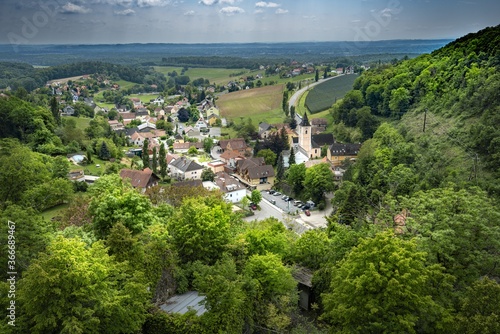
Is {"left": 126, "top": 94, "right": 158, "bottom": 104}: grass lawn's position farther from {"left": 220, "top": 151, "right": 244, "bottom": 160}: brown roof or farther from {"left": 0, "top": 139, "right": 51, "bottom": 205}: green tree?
{"left": 0, "top": 139, "right": 51, "bottom": 205}: green tree

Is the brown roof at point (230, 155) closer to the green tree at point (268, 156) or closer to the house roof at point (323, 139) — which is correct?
the green tree at point (268, 156)

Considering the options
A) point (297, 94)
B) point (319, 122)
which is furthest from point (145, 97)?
point (319, 122)

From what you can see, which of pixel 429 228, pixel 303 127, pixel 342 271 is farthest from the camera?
pixel 303 127

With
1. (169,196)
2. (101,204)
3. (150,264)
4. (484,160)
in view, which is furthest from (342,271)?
(484,160)

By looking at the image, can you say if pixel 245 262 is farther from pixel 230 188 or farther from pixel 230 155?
pixel 230 155

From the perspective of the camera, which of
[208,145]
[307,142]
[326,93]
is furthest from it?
[326,93]

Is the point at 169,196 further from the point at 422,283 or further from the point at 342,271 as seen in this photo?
the point at 422,283

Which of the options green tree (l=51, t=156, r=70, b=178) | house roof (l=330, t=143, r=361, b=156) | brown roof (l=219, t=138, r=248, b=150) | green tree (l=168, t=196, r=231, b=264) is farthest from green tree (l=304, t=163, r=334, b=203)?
green tree (l=168, t=196, r=231, b=264)
